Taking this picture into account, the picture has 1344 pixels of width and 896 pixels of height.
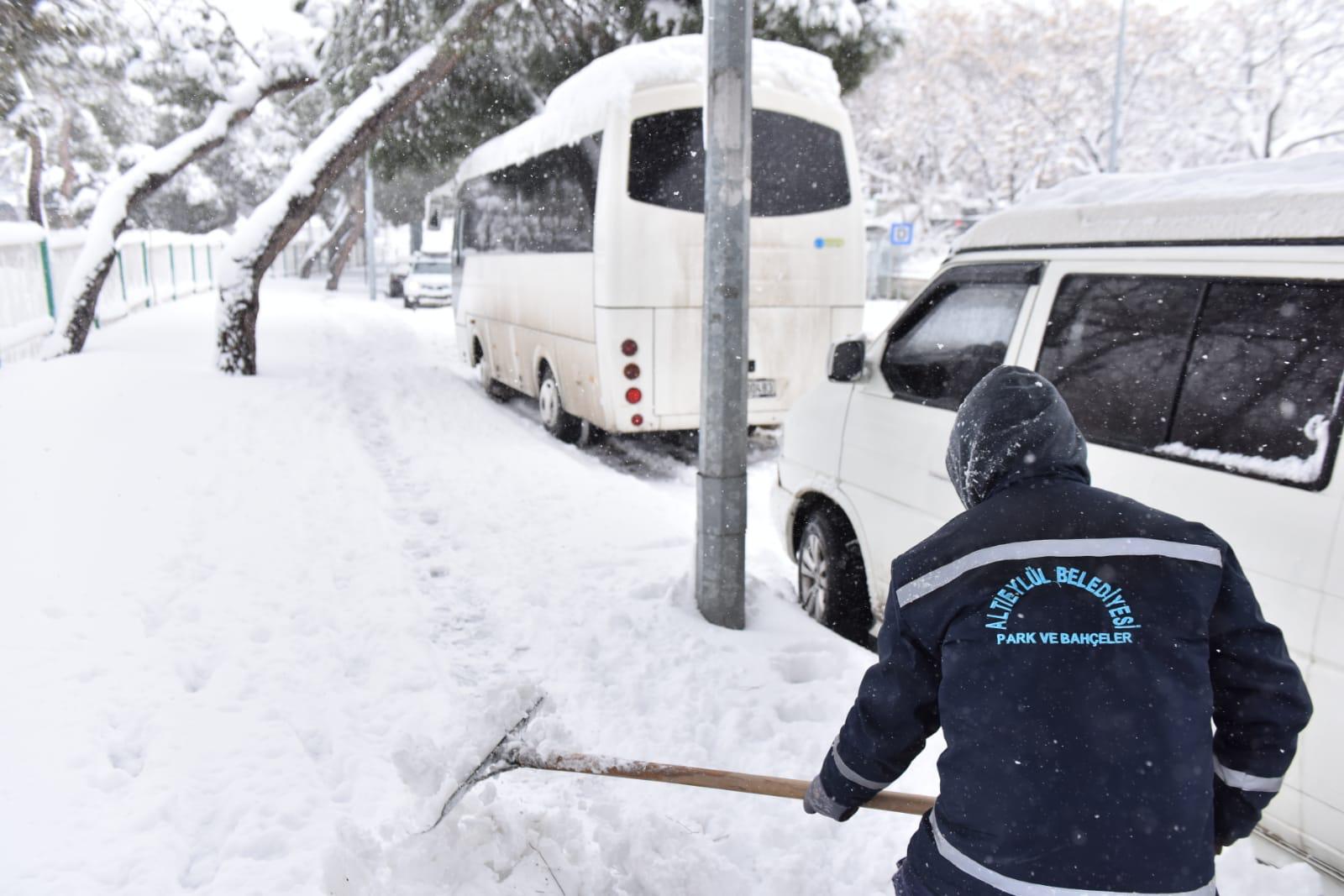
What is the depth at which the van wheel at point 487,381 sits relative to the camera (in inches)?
500

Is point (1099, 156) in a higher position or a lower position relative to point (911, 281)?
higher

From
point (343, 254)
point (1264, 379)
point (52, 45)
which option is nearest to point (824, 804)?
point (1264, 379)

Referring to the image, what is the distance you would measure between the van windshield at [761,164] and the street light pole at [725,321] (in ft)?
10.9

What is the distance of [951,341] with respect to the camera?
4.07m

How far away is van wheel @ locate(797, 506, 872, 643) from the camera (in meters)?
4.89

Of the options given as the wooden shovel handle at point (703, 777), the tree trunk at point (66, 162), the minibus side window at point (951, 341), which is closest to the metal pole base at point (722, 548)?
the minibus side window at point (951, 341)

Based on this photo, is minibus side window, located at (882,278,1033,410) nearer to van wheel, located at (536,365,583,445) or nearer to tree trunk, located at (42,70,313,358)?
van wheel, located at (536,365,583,445)

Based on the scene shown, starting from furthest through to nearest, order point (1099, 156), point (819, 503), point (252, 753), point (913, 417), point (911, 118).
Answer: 1. point (911, 118)
2. point (1099, 156)
3. point (819, 503)
4. point (913, 417)
5. point (252, 753)

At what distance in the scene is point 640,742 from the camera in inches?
148

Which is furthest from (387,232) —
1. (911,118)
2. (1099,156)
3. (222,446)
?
(222,446)

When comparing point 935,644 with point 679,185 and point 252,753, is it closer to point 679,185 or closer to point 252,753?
point 252,753

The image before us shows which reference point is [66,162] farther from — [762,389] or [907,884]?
Result: [907,884]

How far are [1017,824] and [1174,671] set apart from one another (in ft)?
1.29

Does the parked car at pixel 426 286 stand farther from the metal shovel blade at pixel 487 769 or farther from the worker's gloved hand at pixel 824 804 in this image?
the worker's gloved hand at pixel 824 804
